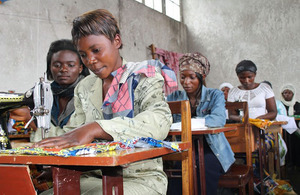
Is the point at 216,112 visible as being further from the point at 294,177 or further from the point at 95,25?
the point at 294,177

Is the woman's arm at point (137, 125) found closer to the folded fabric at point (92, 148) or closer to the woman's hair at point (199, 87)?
the folded fabric at point (92, 148)

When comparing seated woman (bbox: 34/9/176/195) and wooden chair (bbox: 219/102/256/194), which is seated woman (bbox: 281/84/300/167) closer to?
wooden chair (bbox: 219/102/256/194)

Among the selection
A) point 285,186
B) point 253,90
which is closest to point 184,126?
point 285,186

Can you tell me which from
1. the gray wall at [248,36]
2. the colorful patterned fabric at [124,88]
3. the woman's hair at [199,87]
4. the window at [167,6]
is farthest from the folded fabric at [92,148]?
the gray wall at [248,36]

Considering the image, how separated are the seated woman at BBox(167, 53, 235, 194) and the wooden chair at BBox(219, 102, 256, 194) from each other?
0.25ft

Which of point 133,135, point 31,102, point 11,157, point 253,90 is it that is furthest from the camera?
point 253,90

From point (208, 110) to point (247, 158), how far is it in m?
0.53

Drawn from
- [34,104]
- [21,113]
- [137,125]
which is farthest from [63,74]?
[137,125]

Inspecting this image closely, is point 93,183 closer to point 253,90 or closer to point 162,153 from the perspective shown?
point 162,153

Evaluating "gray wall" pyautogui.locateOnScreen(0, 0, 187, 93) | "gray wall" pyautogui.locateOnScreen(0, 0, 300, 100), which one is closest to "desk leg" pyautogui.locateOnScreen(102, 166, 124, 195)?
"gray wall" pyautogui.locateOnScreen(0, 0, 187, 93)

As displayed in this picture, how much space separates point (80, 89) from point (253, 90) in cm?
350

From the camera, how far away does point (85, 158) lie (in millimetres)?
806

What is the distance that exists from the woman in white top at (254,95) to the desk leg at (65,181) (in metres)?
3.96

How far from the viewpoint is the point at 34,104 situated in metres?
1.51
